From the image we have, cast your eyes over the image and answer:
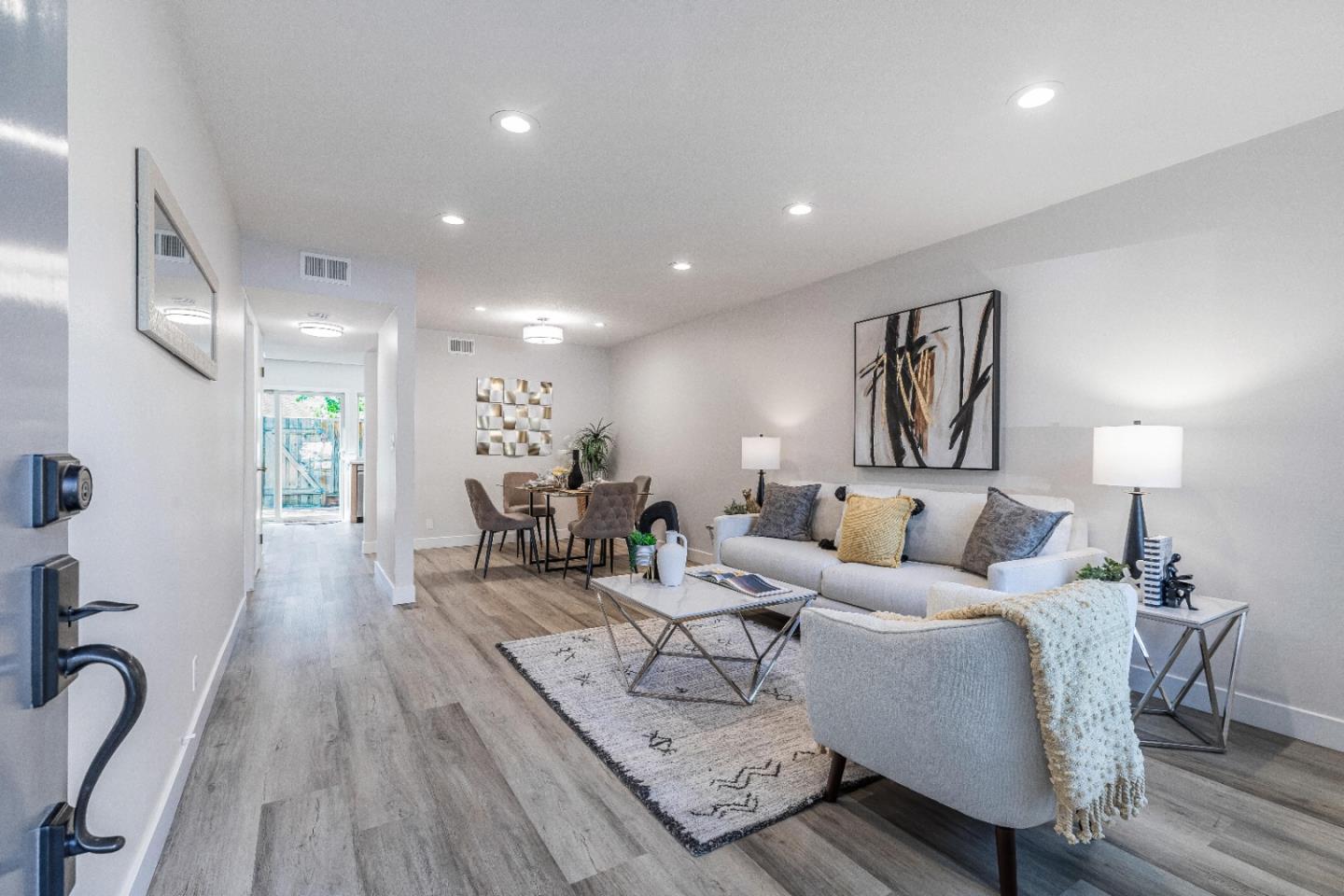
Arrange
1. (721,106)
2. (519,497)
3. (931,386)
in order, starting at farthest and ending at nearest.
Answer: (519,497) → (931,386) → (721,106)

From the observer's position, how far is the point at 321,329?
5500 millimetres

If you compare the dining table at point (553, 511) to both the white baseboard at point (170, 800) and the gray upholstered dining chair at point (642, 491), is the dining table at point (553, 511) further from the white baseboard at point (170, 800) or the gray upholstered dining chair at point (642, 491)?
the white baseboard at point (170, 800)

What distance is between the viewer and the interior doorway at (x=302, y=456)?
9.36 metres

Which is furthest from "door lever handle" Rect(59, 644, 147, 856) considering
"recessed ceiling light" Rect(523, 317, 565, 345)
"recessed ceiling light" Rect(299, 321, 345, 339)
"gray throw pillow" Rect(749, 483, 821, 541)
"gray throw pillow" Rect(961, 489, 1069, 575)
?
"recessed ceiling light" Rect(523, 317, 565, 345)

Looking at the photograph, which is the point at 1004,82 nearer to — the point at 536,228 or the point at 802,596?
the point at 802,596

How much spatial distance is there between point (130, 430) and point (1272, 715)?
4.27 metres

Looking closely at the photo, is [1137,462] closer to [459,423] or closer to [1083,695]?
[1083,695]

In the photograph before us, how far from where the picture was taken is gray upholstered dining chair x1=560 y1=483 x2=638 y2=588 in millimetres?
5379

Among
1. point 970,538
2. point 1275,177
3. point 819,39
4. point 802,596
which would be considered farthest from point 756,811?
point 1275,177

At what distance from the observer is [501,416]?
750 centimetres

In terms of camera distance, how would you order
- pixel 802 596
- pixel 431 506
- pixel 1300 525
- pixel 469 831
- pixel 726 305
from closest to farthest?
pixel 469 831, pixel 1300 525, pixel 802 596, pixel 726 305, pixel 431 506

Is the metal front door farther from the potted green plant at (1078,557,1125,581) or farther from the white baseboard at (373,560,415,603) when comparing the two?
the white baseboard at (373,560,415,603)

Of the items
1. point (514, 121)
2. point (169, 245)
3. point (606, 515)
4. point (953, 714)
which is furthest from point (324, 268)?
point (953, 714)

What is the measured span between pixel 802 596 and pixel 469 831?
68.1 inches
